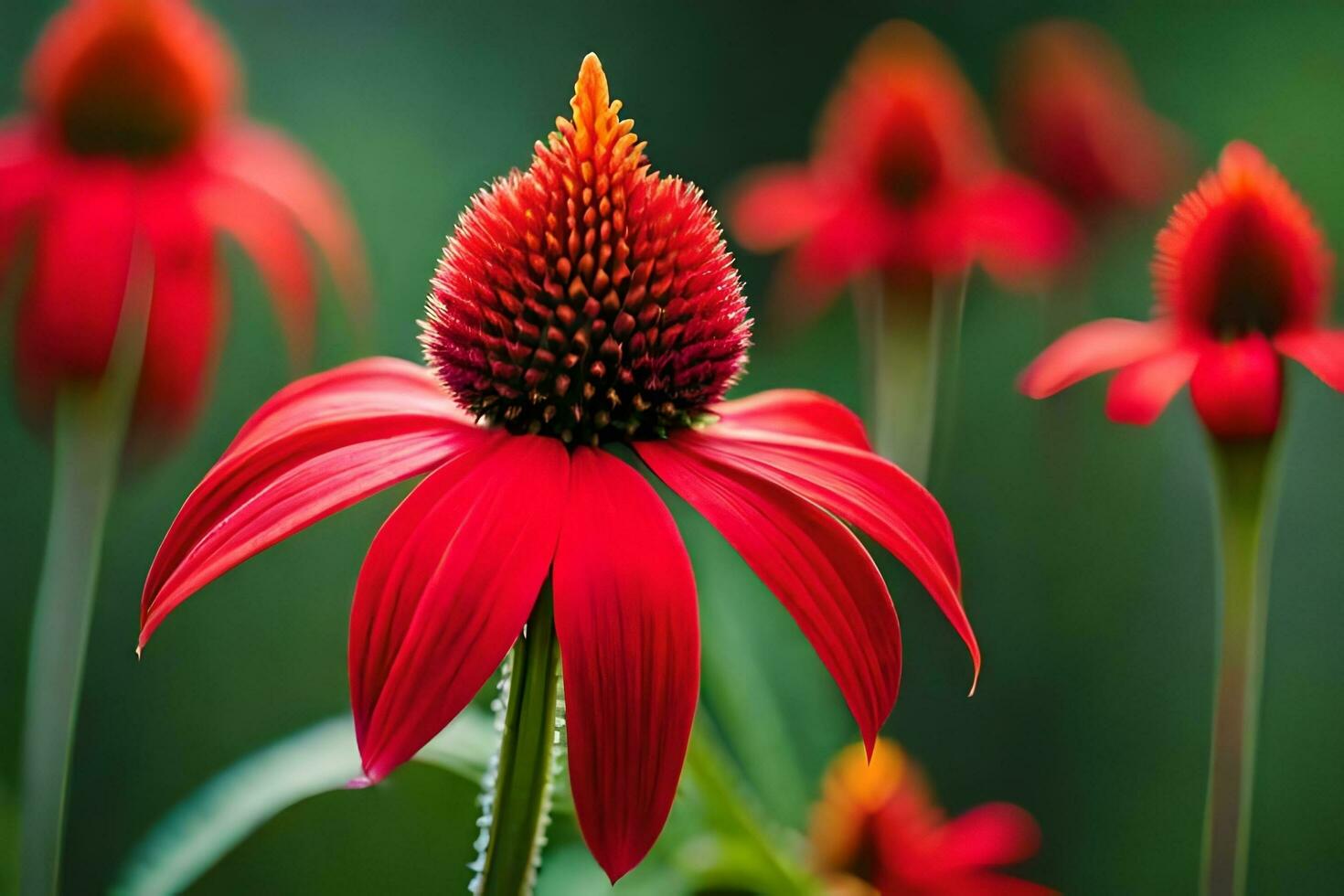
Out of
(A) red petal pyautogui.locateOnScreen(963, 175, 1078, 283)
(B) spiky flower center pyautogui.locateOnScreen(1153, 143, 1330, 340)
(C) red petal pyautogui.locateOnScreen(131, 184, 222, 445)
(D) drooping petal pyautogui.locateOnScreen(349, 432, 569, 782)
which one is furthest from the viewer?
(A) red petal pyautogui.locateOnScreen(963, 175, 1078, 283)

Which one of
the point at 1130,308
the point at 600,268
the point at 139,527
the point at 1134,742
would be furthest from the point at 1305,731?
the point at 139,527

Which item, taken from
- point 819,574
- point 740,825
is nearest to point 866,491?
point 819,574

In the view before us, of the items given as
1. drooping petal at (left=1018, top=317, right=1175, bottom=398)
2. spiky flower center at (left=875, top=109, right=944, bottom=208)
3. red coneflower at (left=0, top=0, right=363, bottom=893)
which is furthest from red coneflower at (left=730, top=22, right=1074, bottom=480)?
red coneflower at (left=0, top=0, right=363, bottom=893)

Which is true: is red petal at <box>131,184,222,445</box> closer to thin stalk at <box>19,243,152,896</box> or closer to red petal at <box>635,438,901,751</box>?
A: thin stalk at <box>19,243,152,896</box>

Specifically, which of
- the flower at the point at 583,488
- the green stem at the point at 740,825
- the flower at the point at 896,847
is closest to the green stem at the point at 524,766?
the flower at the point at 583,488

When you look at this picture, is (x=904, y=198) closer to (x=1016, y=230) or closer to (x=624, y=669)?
(x=1016, y=230)

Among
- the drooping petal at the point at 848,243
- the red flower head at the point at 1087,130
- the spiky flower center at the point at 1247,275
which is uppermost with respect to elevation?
the red flower head at the point at 1087,130

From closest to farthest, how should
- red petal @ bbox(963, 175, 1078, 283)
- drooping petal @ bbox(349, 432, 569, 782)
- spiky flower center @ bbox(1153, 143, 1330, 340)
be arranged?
drooping petal @ bbox(349, 432, 569, 782) → spiky flower center @ bbox(1153, 143, 1330, 340) → red petal @ bbox(963, 175, 1078, 283)

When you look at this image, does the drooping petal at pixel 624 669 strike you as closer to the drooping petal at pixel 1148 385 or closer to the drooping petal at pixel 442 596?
the drooping petal at pixel 442 596
